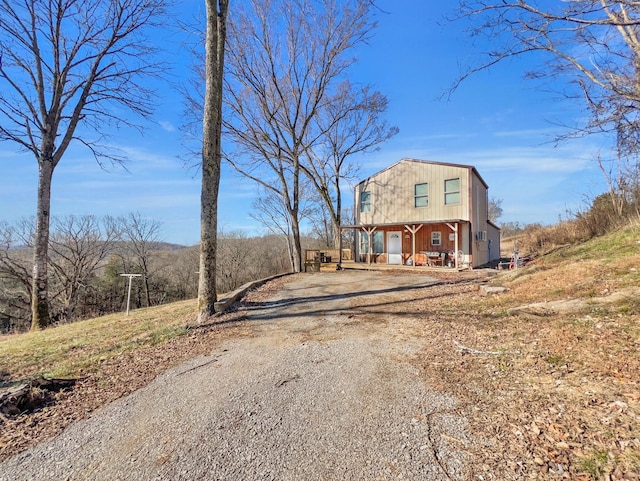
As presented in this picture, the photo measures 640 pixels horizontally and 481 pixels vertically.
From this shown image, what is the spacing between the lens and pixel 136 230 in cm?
2211

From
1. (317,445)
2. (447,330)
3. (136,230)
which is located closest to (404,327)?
(447,330)

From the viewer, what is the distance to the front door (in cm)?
1644

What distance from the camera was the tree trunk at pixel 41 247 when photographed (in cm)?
846

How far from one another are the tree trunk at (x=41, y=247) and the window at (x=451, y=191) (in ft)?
51.1

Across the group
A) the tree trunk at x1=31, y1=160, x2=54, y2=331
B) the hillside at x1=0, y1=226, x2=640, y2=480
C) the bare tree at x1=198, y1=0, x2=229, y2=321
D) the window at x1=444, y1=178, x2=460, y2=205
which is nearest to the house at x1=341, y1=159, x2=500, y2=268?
the window at x1=444, y1=178, x2=460, y2=205

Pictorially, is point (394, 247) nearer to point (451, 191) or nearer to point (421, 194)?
point (421, 194)

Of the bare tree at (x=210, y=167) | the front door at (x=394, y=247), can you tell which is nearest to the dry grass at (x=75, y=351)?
the bare tree at (x=210, y=167)

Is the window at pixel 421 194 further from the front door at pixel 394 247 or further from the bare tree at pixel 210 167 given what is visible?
the bare tree at pixel 210 167

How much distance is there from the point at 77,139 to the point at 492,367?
43.3 feet

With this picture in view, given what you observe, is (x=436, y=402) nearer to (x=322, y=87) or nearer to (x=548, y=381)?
(x=548, y=381)

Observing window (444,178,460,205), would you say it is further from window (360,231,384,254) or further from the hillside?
the hillside

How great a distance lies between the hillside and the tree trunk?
11.5 ft

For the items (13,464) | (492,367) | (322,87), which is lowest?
(13,464)

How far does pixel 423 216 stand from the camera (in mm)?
15359
